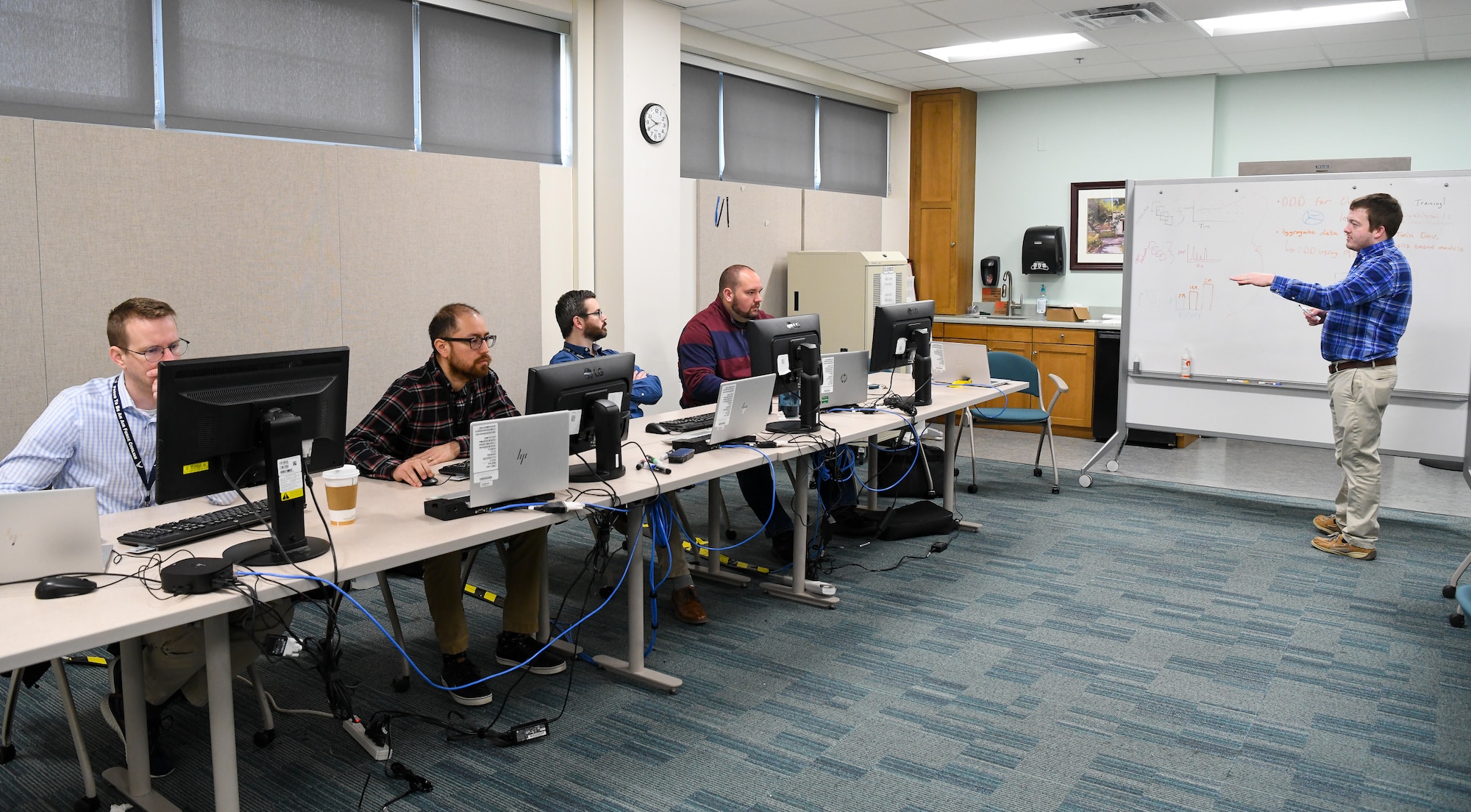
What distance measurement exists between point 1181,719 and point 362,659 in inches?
103

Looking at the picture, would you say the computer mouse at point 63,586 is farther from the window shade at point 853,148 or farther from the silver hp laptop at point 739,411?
the window shade at point 853,148

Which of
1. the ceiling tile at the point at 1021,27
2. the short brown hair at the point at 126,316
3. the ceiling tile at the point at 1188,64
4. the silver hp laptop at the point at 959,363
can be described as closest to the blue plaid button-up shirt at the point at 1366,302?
the silver hp laptop at the point at 959,363

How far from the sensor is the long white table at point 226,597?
1.86 meters

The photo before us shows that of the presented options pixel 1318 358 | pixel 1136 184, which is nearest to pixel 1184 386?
pixel 1318 358

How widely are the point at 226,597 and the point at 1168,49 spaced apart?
21.6 feet

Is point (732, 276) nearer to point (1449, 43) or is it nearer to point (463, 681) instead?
point (463, 681)

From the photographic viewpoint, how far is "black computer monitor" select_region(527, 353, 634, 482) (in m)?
2.87

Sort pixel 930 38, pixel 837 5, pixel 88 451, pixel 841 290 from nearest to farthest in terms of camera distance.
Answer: pixel 88 451, pixel 837 5, pixel 930 38, pixel 841 290

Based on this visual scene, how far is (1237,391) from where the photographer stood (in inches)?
223

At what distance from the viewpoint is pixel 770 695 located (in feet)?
10.3

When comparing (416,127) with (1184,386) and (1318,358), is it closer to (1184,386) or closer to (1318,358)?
(1184,386)

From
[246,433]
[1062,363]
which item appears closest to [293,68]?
[246,433]

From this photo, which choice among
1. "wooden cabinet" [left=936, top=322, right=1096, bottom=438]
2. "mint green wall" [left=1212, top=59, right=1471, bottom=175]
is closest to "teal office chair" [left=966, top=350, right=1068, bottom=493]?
"wooden cabinet" [left=936, top=322, right=1096, bottom=438]

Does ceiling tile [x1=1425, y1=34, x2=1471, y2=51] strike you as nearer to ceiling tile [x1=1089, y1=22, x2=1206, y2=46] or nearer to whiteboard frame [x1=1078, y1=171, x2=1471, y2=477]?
ceiling tile [x1=1089, y1=22, x2=1206, y2=46]
